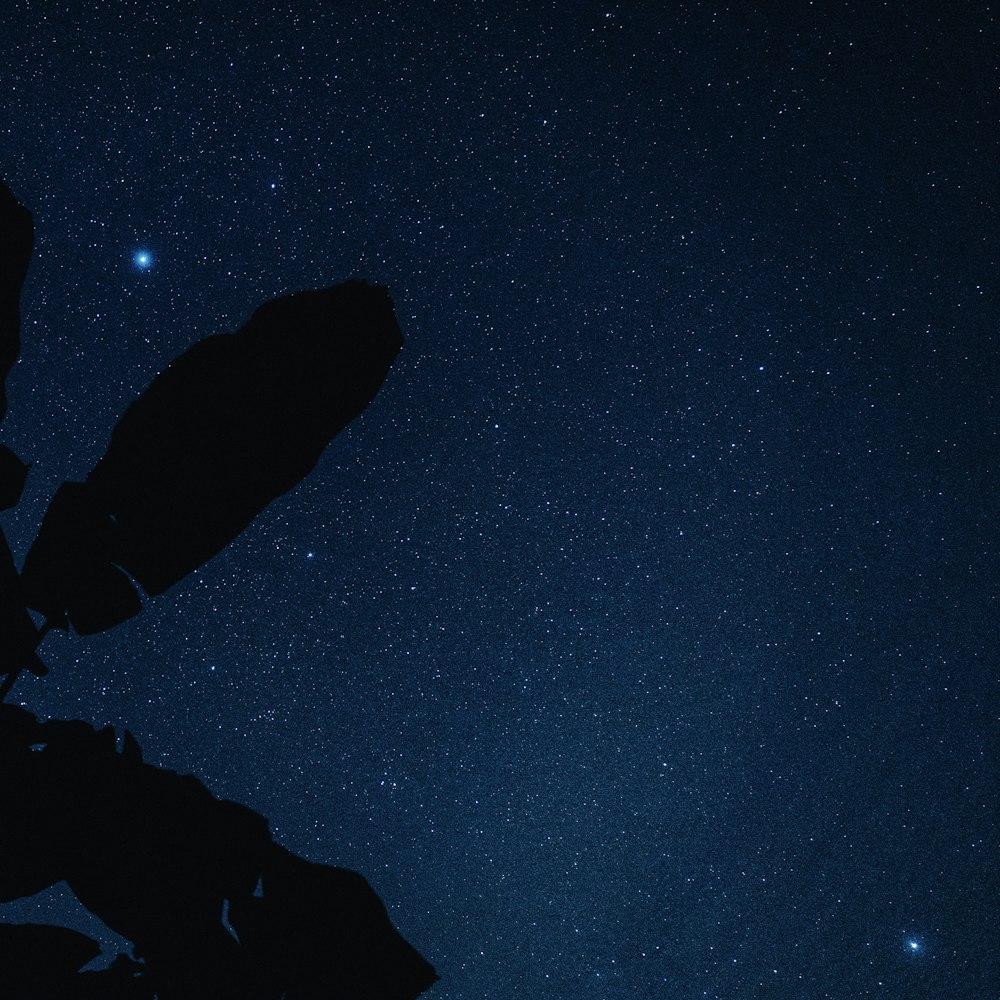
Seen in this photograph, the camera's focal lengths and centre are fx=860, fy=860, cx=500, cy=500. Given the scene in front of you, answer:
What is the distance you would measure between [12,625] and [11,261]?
0.49 m

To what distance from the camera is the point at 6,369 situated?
1.21 meters

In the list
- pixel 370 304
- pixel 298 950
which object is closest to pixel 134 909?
pixel 298 950

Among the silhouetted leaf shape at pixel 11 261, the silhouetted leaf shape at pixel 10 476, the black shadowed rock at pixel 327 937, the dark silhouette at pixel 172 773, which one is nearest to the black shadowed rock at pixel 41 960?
the dark silhouette at pixel 172 773

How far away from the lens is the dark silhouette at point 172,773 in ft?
3.51

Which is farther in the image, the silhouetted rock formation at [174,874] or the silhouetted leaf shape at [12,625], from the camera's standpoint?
the silhouetted leaf shape at [12,625]

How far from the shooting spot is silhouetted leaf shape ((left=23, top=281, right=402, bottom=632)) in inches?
45.9

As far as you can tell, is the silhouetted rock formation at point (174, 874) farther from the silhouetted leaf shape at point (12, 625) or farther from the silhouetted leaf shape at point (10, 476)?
the silhouetted leaf shape at point (10, 476)

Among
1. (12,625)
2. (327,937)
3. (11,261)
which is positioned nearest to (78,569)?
(12,625)

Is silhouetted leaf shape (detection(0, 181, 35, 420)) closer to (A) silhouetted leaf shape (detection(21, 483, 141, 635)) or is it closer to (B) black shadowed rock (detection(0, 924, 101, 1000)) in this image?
(A) silhouetted leaf shape (detection(21, 483, 141, 635))

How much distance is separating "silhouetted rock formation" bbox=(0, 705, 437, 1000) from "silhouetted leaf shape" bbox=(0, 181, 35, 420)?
496 millimetres

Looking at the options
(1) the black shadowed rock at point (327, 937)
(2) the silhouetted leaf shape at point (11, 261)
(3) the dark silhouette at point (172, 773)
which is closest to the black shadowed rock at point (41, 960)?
(3) the dark silhouette at point (172, 773)

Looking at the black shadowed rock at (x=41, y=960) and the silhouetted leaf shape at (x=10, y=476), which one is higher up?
the silhouetted leaf shape at (x=10, y=476)

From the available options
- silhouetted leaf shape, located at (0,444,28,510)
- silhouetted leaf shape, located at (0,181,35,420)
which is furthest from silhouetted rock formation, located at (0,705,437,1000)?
silhouetted leaf shape, located at (0,181,35,420)

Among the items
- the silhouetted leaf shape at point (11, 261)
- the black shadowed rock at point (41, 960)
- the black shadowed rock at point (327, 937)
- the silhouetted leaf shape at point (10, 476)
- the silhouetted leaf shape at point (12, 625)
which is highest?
the silhouetted leaf shape at point (11, 261)
